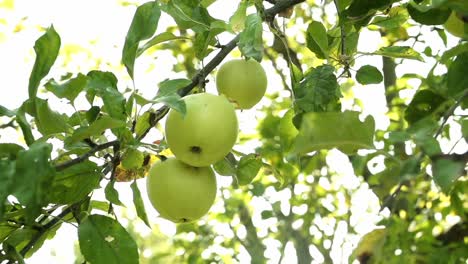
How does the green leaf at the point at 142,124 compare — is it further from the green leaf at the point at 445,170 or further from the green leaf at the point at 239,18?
the green leaf at the point at 445,170

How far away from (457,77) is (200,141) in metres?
0.33

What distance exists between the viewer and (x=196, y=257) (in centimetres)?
245

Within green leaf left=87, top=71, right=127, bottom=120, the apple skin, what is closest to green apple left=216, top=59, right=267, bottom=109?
the apple skin

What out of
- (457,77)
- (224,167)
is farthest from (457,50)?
(224,167)

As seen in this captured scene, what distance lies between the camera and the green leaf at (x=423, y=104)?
33.9 inches

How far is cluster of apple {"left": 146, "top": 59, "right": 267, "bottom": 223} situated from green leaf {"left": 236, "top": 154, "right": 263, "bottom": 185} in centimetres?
8

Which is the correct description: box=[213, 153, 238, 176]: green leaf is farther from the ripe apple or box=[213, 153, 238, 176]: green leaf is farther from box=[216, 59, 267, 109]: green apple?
the ripe apple

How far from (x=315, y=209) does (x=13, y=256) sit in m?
1.66

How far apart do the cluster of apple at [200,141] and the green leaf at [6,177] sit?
254 millimetres

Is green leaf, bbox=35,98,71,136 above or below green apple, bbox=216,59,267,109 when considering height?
below

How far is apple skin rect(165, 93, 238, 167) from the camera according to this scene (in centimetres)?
94

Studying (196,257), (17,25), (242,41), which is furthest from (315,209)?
(242,41)

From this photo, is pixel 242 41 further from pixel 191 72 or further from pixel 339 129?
pixel 191 72

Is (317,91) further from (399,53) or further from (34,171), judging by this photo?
(34,171)
